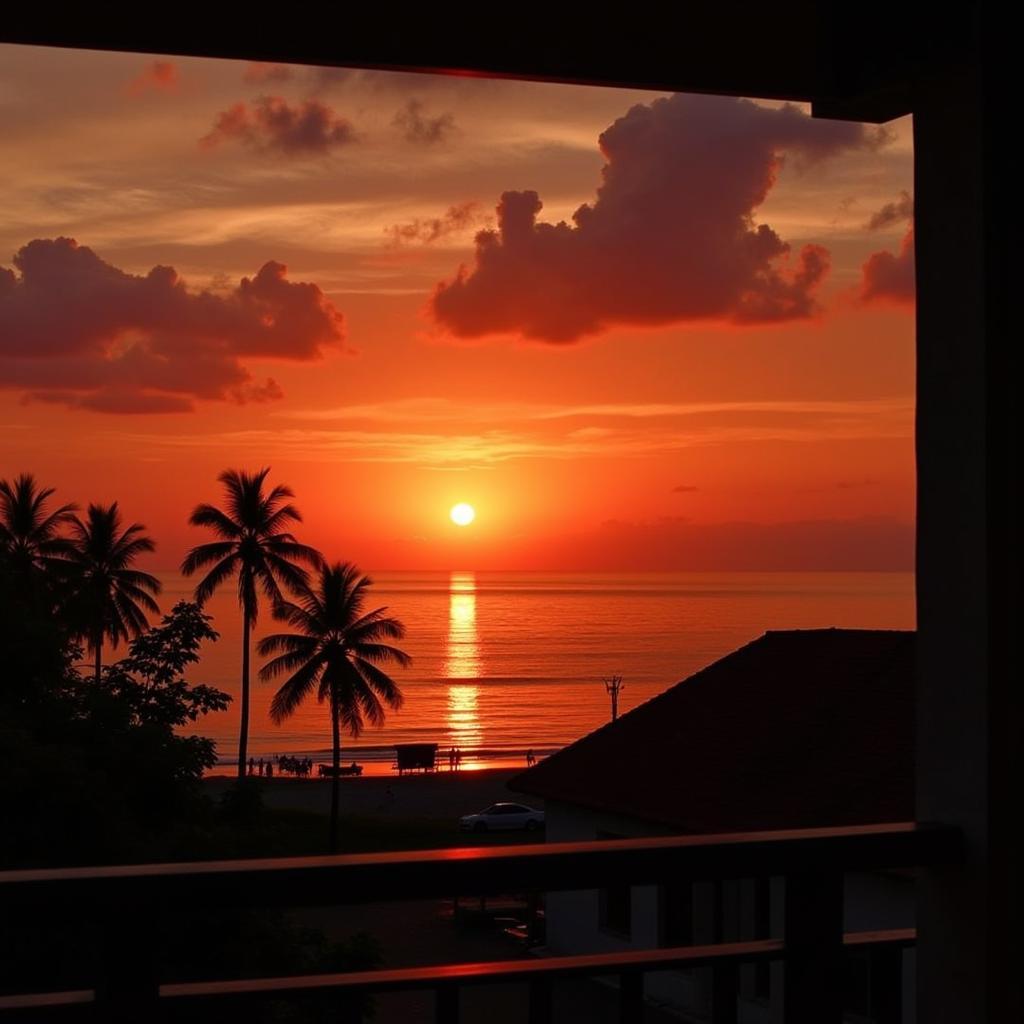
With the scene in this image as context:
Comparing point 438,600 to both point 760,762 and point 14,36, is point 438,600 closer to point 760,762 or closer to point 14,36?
point 760,762

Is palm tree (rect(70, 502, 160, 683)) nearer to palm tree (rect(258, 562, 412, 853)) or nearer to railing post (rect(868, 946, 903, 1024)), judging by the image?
palm tree (rect(258, 562, 412, 853))

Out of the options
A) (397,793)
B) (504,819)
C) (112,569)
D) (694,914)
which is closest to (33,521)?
(112,569)

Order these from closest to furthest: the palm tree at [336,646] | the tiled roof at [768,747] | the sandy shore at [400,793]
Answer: the tiled roof at [768,747]
the palm tree at [336,646]
the sandy shore at [400,793]

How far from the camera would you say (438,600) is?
5315 inches

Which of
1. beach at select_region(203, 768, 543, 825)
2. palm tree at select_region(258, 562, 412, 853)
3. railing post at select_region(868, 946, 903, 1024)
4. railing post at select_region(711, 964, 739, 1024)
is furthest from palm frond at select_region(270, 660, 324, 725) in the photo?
railing post at select_region(711, 964, 739, 1024)

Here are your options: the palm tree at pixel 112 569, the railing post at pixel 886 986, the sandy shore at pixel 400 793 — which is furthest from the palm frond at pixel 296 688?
the railing post at pixel 886 986

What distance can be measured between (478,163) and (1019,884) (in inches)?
2106

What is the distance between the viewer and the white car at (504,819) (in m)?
33.2

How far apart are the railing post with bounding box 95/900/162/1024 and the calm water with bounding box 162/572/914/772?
1797 cm

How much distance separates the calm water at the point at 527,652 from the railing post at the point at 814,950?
17.3 metres

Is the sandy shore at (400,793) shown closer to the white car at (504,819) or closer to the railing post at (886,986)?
the white car at (504,819)

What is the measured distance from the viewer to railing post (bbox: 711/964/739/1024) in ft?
6.05

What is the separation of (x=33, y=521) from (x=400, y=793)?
45.7 ft

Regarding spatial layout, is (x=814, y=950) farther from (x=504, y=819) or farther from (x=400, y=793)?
(x=400, y=793)
